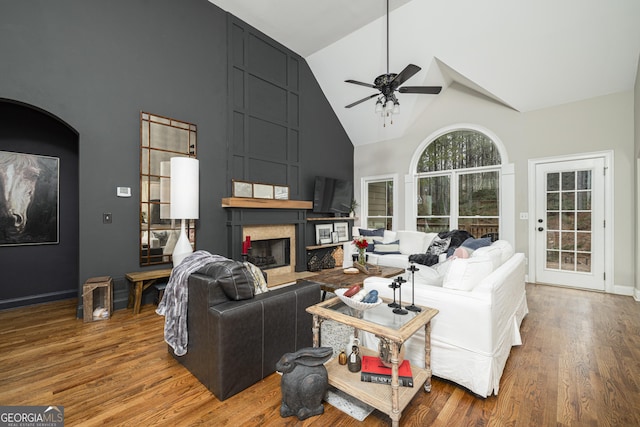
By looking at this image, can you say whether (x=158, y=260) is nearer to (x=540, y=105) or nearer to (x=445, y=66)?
(x=445, y=66)

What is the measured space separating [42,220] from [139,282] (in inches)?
62.1

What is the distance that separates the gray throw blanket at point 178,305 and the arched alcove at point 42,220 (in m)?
2.46

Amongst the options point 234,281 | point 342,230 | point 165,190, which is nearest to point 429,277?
point 234,281

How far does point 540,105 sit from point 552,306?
3.18 metres

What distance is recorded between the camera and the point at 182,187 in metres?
3.43

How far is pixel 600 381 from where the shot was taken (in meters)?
1.87

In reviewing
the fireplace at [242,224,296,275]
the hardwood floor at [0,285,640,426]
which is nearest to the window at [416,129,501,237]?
the hardwood floor at [0,285,640,426]

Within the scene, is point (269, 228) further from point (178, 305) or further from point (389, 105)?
point (178, 305)

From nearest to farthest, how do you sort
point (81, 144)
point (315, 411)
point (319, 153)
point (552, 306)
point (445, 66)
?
point (315, 411)
point (81, 144)
point (552, 306)
point (445, 66)
point (319, 153)

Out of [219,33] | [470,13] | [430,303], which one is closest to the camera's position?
[430,303]

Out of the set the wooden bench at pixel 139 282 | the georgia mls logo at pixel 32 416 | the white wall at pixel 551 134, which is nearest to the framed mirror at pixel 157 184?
the wooden bench at pixel 139 282

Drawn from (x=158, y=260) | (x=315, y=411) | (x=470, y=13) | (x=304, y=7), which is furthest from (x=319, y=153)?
(x=315, y=411)

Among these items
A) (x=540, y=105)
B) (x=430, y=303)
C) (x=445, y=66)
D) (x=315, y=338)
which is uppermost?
(x=445, y=66)

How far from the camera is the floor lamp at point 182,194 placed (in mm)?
3414
